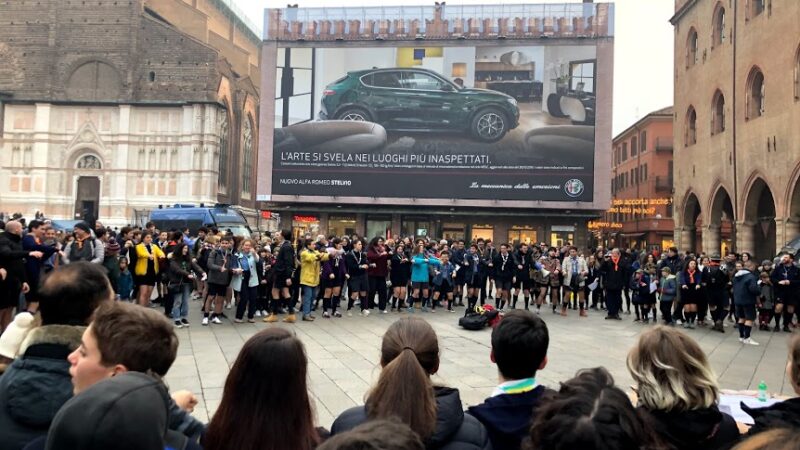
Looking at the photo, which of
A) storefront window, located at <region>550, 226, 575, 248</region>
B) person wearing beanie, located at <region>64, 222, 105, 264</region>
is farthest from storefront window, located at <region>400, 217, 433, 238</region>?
person wearing beanie, located at <region>64, 222, 105, 264</region>

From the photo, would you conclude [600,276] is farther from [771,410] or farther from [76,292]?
[76,292]

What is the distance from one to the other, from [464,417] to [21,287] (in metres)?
8.87

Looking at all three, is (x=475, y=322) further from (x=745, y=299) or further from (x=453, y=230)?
(x=453, y=230)

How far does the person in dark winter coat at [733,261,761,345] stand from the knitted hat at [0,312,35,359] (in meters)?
13.1

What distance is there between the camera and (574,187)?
39.6 meters

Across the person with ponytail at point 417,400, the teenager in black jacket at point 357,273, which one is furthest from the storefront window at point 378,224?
the person with ponytail at point 417,400

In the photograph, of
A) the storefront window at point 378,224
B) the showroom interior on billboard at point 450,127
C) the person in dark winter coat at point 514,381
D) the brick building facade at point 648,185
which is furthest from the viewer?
the brick building facade at point 648,185

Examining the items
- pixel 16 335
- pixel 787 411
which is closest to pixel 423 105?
pixel 16 335

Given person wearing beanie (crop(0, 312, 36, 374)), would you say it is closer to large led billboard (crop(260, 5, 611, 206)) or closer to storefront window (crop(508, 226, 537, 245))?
large led billboard (crop(260, 5, 611, 206))

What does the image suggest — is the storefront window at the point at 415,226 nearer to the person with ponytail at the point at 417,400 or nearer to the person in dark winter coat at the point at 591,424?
the person with ponytail at the point at 417,400

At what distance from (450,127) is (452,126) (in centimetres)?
16

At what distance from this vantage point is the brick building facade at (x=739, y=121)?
2389 centimetres

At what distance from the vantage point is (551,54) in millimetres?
40750

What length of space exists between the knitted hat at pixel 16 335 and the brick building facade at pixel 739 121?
26.9 m
